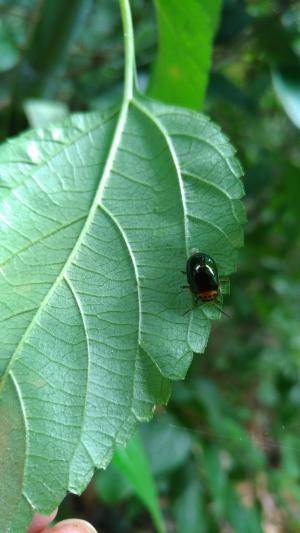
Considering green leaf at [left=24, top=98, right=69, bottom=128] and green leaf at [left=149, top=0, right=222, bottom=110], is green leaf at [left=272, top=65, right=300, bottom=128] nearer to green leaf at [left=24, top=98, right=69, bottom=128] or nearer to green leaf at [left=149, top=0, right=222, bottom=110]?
green leaf at [left=149, top=0, right=222, bottom=110]

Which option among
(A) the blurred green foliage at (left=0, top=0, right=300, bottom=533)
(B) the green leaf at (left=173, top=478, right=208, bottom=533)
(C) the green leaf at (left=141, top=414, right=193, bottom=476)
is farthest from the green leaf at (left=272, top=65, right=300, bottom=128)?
(B) the green leaf at (left=173, top=478, right=208, bottom=533)

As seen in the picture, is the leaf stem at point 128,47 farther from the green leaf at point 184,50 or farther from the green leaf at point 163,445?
the green leaf at point 163,445

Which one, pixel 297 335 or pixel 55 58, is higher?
pixel 55 58

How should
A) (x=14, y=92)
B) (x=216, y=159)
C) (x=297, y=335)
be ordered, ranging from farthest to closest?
(x=297, y=335)
(x=14, y=92)
(x=216, y=159)

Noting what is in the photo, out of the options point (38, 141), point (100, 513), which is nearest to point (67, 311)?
point (38, 141)

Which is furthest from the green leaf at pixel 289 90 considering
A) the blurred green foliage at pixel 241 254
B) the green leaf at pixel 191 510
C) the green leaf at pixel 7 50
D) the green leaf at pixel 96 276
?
the green leaf at pixel 191 510

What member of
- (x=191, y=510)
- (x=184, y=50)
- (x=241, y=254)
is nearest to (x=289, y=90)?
(x=184, y=50)

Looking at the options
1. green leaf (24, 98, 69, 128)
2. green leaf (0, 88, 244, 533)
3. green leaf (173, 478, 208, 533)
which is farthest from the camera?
green leaf (173, 478, 208, 533)

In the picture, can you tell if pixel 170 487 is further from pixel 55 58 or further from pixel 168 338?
pixel 55 58
